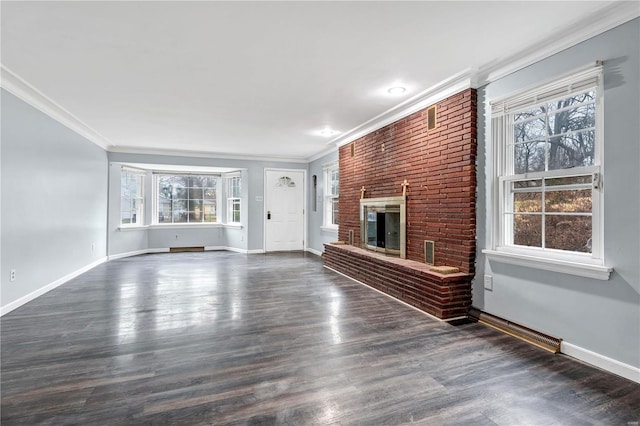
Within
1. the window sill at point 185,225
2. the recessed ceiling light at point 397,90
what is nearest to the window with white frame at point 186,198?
the window sill at point 185,225

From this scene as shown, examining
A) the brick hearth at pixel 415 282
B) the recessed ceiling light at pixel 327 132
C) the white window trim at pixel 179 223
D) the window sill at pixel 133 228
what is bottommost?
the brick hearth at pixel 415 282

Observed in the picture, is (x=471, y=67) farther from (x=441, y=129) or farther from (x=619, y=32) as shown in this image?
(x=619, y=32)

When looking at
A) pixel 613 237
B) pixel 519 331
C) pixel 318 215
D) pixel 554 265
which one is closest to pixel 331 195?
pixel 318 215

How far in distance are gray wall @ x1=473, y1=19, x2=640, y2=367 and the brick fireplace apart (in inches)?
30.1

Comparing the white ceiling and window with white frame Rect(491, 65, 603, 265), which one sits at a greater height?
the white ceiling

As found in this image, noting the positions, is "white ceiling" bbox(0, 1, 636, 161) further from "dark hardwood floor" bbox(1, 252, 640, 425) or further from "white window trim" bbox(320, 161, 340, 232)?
"white window trim" bbox(320, 161, 340, 232)

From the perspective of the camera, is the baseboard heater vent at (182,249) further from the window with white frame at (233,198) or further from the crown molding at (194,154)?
the crown molding at (194,154)

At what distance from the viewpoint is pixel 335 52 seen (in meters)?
2.72

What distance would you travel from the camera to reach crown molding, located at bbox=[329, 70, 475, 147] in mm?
3250

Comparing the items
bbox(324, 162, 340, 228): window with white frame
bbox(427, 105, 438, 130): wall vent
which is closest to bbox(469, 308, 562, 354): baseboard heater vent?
bbox(427, 105, 438, 130): wall vent

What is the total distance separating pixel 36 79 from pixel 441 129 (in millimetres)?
4345

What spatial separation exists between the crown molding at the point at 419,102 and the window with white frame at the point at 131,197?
17.3 ft

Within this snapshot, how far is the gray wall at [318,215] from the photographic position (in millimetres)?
7164

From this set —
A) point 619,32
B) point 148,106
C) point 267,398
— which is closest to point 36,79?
point 148,106
